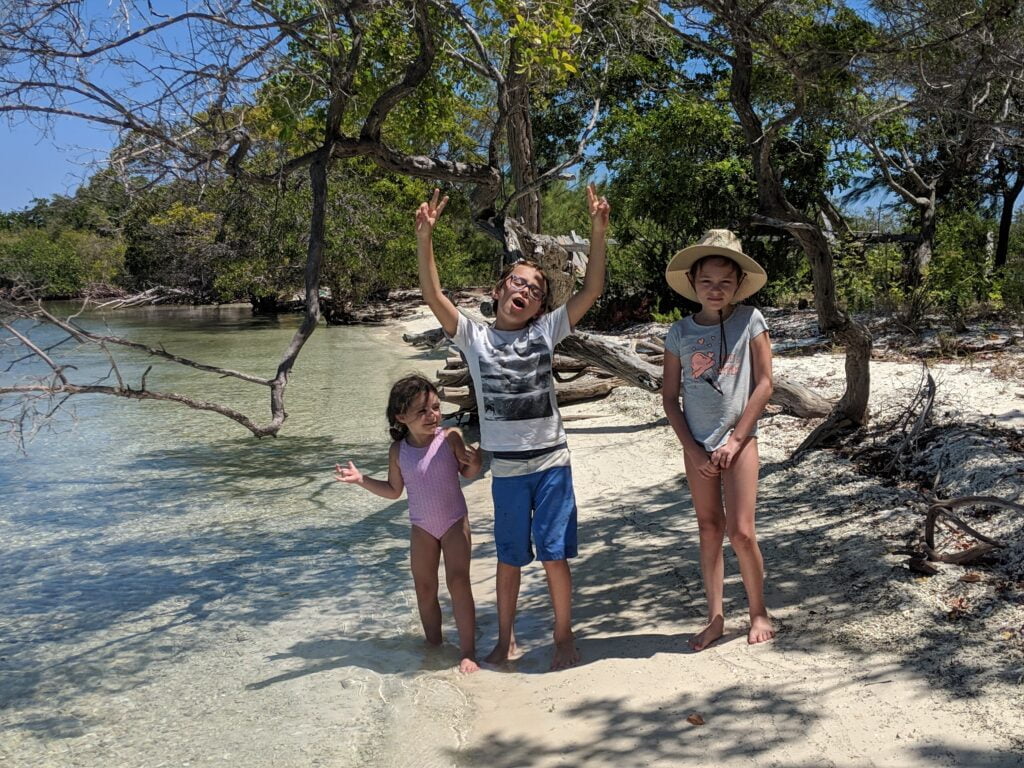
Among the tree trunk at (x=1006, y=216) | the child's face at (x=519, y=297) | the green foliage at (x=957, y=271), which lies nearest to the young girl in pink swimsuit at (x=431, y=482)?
the child's face at (x=519, y=297)

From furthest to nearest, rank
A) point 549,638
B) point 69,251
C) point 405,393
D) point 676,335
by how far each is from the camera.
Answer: point 69,251
point 549,638
point 405,393
point 676,335

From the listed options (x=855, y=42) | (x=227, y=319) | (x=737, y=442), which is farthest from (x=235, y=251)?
(x=737, y=442)

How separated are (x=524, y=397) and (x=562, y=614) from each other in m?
1.01

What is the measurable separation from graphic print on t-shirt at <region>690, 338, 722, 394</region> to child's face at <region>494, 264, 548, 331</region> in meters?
0.70

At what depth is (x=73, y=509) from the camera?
7.87 meters

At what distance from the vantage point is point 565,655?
386 cm

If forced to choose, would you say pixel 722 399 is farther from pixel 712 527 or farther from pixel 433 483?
pixel 433 483

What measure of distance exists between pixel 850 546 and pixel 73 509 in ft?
21.8

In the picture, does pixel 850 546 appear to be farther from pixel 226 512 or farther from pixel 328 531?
pixel 226 512

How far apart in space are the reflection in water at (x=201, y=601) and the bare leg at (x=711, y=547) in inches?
45.2

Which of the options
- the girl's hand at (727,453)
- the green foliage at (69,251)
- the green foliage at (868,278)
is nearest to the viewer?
the girl's hand at (727,453)

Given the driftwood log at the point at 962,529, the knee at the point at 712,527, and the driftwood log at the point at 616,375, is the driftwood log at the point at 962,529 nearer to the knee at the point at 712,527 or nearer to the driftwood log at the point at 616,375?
the knee at the point at 712,527

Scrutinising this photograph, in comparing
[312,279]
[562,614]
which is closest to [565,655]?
→ [562,614]

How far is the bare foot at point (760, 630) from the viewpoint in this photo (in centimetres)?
367
